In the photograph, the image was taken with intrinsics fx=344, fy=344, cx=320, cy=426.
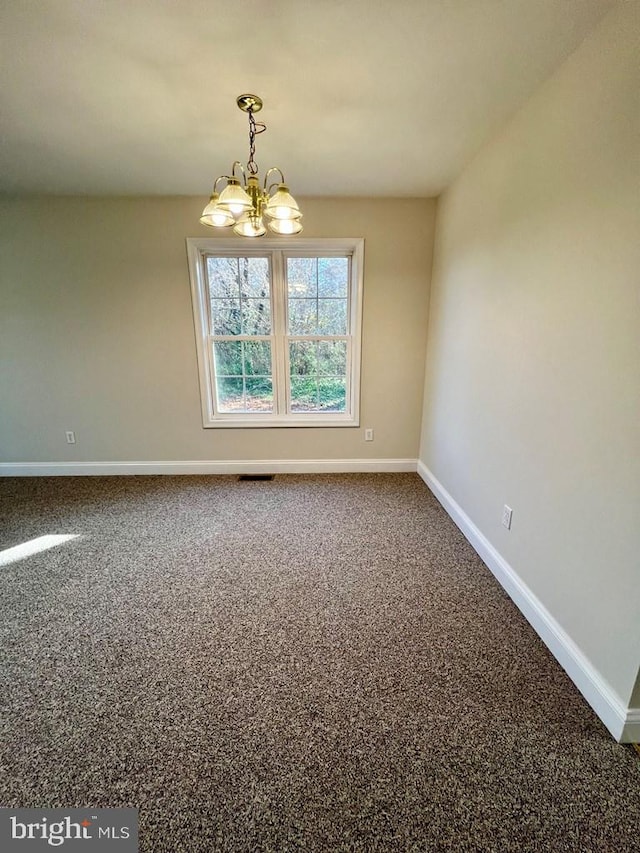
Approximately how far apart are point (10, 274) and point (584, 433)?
13.9 ft

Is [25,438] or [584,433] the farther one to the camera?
[25,438]

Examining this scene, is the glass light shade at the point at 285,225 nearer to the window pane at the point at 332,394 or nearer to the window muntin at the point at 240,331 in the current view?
the window muntin at the point at 240,331

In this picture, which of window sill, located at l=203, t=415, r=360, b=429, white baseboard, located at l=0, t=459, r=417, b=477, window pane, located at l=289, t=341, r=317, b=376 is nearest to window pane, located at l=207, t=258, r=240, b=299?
window pane, located at l=289, t=341, r=317, b=376

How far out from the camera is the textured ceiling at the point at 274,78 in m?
1.22

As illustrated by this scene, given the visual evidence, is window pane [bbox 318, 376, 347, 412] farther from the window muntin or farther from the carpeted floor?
the carpeted floor

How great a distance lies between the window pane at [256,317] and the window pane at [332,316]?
19.2 inches

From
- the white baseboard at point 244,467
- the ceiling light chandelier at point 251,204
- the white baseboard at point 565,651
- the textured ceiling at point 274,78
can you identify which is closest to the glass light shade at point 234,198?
the ceiling light chandelier at point 251,204

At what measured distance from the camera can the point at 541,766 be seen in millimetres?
1130

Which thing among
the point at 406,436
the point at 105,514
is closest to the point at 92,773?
the point at 105,514

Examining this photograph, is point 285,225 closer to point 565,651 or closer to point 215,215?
point 215,215

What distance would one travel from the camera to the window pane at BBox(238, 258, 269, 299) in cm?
313

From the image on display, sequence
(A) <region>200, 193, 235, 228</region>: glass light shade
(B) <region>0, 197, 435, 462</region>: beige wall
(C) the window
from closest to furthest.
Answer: (A) <region>200, 193, 235, 228</region>: glass light shade, (B) <region>0, 197, 435, 462</region>: beige wall, (C) the window

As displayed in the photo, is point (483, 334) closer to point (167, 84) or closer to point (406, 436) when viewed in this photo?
point (406, 436)

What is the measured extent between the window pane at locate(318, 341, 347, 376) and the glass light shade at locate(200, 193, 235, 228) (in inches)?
66.6
